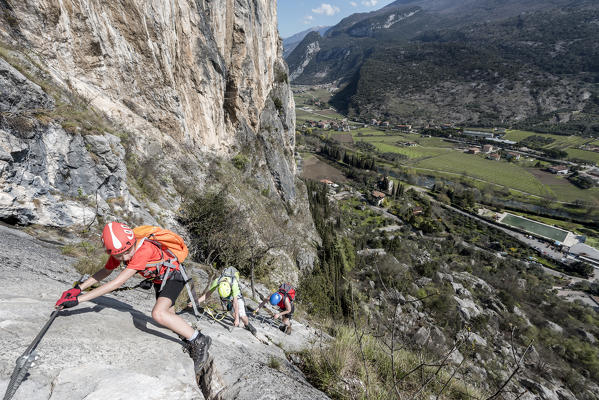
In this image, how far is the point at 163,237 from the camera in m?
3.51

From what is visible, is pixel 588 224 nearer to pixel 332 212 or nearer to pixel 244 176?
pixel 332 212

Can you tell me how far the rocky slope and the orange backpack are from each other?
1.02m

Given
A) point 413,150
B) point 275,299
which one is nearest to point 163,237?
point 275,299

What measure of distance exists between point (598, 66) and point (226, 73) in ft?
849

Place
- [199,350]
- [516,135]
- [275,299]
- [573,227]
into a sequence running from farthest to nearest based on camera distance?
[516,135] < [573,227] < [275,299] < [199,350]

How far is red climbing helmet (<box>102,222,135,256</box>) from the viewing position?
9.77 ft

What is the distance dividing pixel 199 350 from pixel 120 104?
43.5ft

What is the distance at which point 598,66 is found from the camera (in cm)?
17075

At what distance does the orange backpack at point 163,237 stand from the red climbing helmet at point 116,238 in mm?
255

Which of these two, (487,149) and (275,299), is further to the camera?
(487,149)

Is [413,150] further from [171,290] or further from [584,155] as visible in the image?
[171,290]

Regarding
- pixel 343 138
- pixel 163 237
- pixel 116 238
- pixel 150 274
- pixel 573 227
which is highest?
pixel 116 238

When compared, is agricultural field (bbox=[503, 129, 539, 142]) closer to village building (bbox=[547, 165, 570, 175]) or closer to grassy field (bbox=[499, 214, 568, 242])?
village building (bbox=[547, 165, 570, 175])

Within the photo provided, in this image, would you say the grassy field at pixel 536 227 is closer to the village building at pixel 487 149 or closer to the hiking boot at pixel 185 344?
the village building at pixel 487 149
